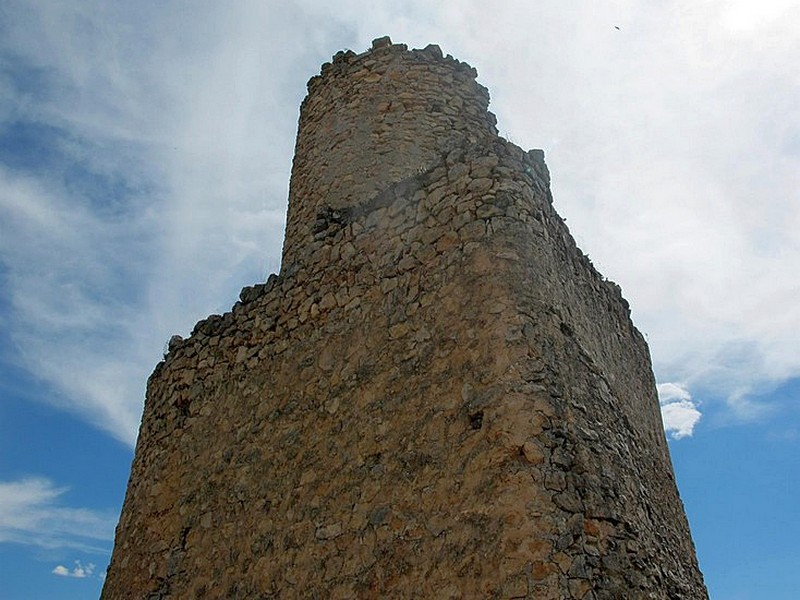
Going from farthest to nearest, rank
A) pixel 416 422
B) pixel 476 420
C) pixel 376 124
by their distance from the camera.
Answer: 1. pixel 376 124
2. pixel 416 422
3. pixel 476 420

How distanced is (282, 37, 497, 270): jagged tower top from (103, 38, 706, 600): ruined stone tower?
59 mm

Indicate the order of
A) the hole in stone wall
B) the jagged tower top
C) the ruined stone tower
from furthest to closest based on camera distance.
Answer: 1. the jagged tower top
2. the hole in stone wall
3. the ruined stone tower

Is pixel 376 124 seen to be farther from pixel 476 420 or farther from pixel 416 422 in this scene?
pixel 476 420

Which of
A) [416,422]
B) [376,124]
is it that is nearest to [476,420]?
[416,422]

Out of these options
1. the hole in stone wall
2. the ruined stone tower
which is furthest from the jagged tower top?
the hole in stone wall

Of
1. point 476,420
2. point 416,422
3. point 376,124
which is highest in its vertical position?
point 376,124

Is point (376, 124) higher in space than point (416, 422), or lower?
higher

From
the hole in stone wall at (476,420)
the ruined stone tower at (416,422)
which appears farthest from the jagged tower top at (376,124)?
the hole in stone wall at (476,420)

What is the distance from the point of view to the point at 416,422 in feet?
16.3

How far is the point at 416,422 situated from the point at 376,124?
4.27 m

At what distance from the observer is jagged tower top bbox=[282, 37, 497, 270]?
7.95 metres

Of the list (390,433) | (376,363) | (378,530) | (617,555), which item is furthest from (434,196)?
(617,555)

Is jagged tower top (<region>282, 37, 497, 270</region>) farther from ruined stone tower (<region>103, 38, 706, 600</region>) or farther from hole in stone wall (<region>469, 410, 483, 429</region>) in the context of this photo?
hole in stone wall (<region>469, 410, 483, 429</region>)

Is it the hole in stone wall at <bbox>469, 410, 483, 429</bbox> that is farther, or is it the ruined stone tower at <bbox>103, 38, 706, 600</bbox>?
the hole in stone wall at <bbox>469, 410, 483, 429</bbox>
